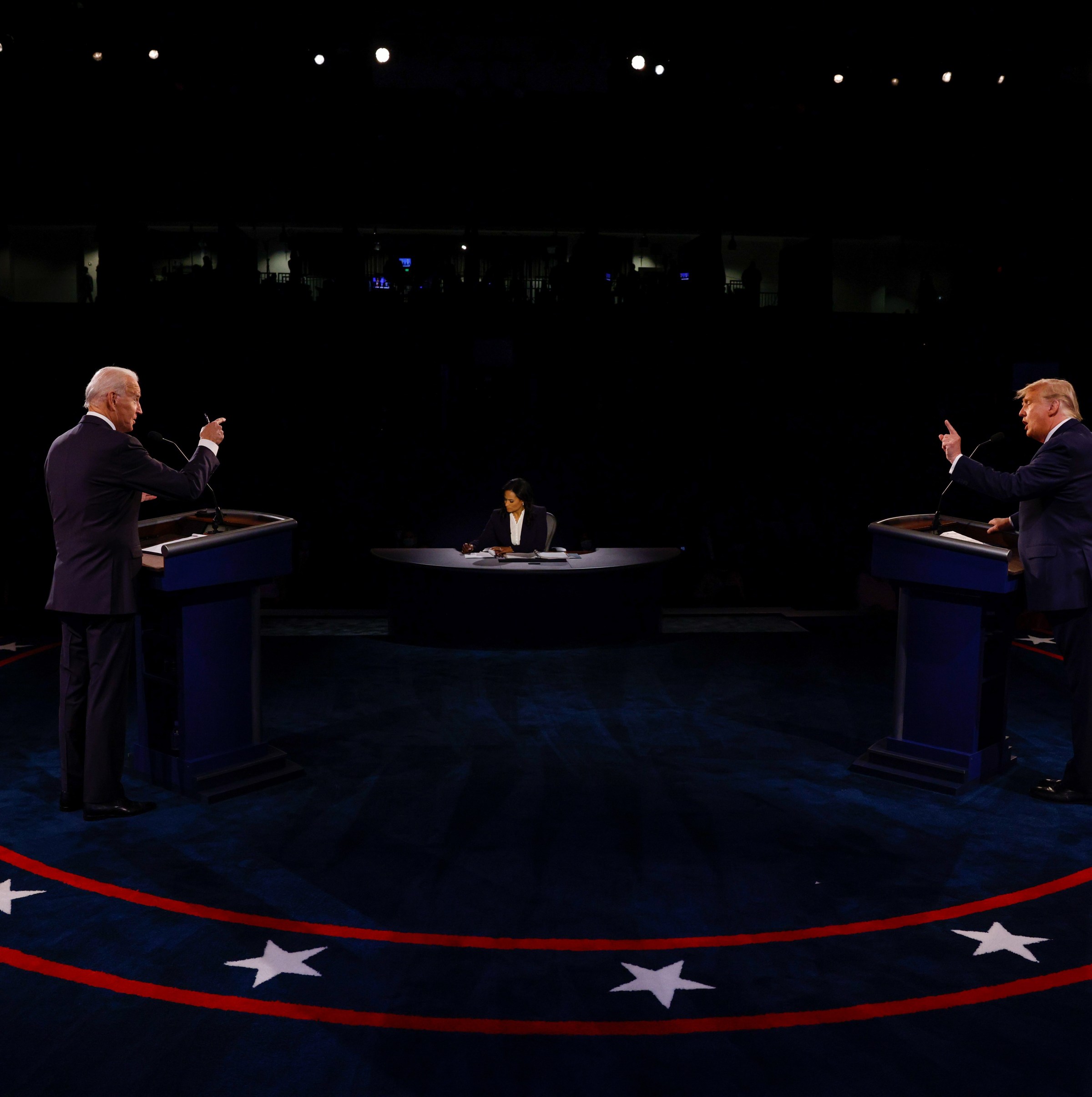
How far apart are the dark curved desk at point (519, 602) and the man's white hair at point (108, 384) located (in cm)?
331

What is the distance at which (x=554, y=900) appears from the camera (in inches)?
126

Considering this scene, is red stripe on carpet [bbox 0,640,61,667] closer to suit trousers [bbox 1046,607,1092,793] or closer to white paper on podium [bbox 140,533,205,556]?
white paper on podium [bbox 140,533,205,556]

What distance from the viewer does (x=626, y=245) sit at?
1538 centimetres

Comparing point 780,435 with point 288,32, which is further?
point 288,32

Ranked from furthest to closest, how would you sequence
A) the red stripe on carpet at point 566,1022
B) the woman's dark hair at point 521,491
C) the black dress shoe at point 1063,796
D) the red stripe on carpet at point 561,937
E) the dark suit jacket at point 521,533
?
1. the dark suit jacket at point 521,533
2. the woman's dark hair at point 521,491
3. the black dress shoe at point 1063,796
4. the red stripe on carpet at point 561,937
5. the red stripe on carpet at point 566,1022

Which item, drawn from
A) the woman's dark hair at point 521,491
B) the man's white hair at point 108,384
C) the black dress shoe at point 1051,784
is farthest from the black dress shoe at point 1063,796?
the woman's dark hair at point 521,491

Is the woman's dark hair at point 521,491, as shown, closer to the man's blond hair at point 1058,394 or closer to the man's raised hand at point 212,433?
the man's raised hand at point 212,433

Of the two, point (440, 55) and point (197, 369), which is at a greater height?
point (440, 55)

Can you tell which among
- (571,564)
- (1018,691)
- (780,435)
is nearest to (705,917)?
(1018,691)

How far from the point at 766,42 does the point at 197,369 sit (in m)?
7.36

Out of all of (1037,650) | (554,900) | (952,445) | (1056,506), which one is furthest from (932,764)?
(1037,650)

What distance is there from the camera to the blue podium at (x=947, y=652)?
4113 millimetres

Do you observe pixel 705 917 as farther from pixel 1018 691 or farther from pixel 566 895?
pixel 1018 691

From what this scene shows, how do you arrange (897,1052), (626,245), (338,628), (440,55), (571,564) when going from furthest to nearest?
1. (626,245)
2. (440,55)
3. (338,628)
4. (571,564)
5. (897,1052)
